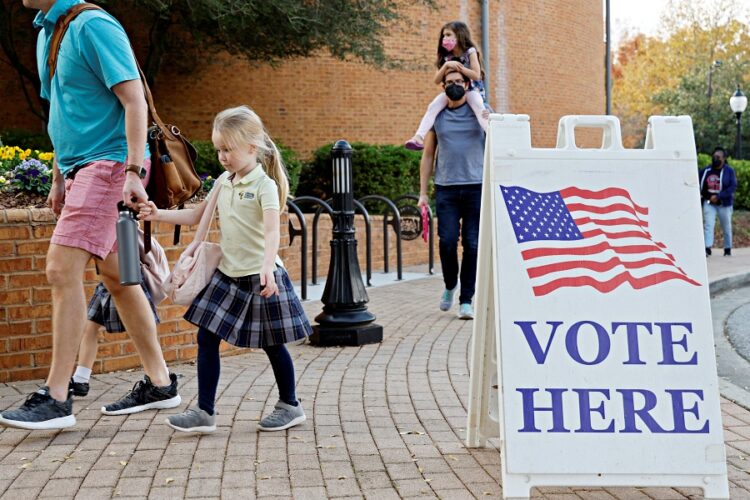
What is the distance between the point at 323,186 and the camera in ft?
62.2

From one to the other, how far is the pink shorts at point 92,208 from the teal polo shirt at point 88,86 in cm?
7

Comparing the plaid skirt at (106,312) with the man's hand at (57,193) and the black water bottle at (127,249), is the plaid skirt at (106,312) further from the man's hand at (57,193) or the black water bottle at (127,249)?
the black water bottle at (127,249)

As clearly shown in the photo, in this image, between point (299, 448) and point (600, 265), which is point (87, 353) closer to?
point (299, 448)

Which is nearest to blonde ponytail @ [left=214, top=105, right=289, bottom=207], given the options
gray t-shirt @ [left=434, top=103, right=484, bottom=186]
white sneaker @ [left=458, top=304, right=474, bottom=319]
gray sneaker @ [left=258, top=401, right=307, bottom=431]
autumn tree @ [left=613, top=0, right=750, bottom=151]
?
gray sneaker @ [left=258, top=401, right=307, bottom=431]

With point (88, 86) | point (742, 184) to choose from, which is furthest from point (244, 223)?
point (742, 184)

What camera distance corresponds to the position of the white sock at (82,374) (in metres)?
5.31

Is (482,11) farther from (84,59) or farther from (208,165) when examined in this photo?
(84,59)

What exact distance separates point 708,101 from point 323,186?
80.0ft

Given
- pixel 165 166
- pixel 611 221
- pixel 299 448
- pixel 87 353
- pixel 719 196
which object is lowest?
pixel 299 448

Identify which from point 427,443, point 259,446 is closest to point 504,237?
point 427,443

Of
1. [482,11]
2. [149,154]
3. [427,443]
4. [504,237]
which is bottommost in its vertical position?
[427,443]

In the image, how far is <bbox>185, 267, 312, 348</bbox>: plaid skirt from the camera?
4488mm

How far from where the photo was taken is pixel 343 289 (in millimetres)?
7500

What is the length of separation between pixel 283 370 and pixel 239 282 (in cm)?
47
